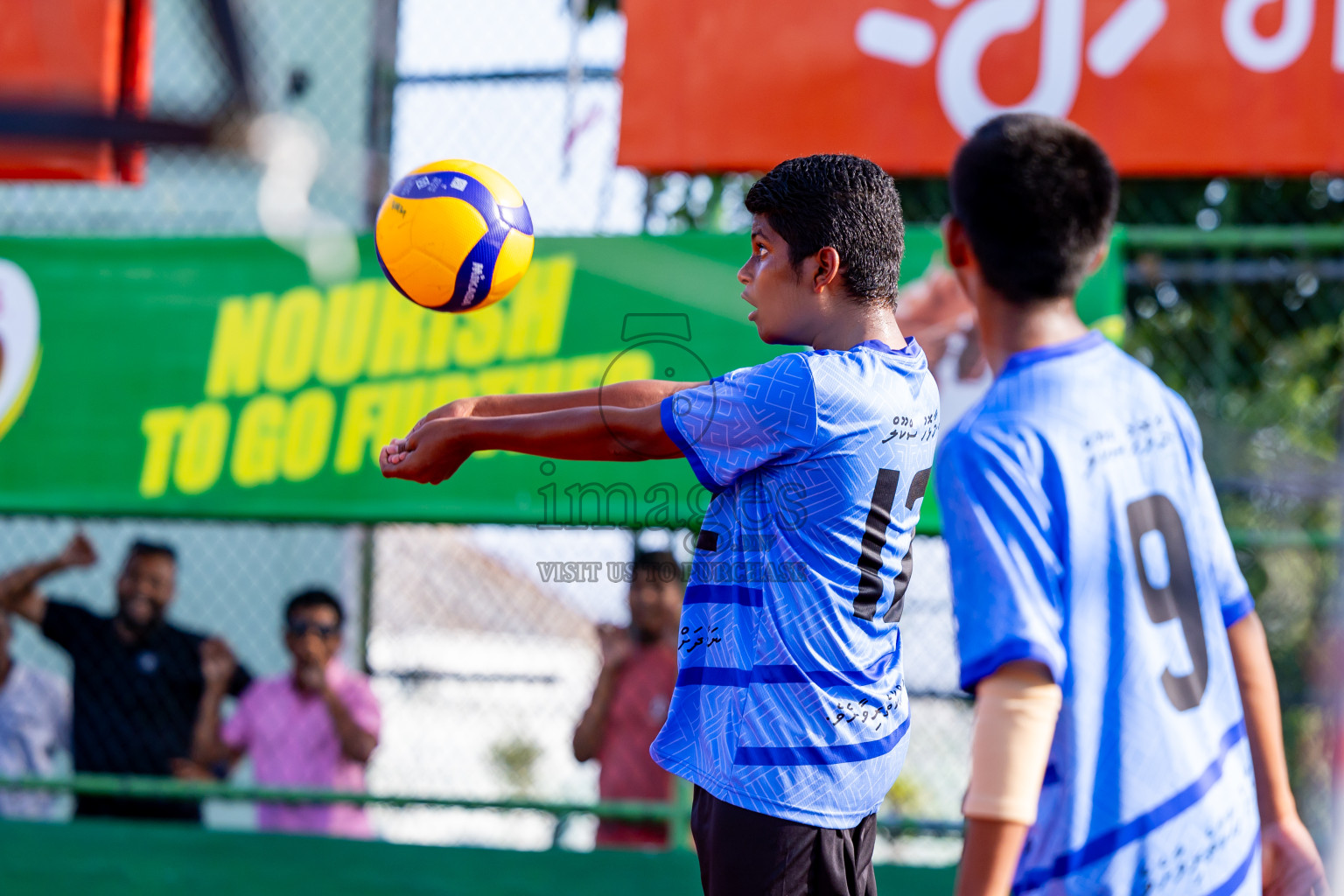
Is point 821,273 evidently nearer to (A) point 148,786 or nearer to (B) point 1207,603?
(B) point 1207,603

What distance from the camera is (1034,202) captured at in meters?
1.44

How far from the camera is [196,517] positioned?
4.13m

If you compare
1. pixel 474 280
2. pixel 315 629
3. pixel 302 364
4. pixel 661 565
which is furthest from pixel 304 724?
pixel 474 280

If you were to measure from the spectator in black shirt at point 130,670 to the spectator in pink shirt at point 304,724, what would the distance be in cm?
12

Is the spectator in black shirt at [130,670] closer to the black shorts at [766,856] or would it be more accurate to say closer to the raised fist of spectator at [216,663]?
the raised fist of spectator at [216,663]

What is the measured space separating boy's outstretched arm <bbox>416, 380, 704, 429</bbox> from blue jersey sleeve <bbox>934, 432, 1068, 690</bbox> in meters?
0.71

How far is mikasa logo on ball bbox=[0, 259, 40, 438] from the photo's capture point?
4.29 meters

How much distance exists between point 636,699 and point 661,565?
498 millimetres

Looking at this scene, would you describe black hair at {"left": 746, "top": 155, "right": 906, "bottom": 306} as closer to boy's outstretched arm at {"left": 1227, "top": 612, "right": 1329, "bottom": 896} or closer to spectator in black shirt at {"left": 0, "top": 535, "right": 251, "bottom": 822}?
boy's outstretched arm at {"left": 1227, "top": 612, "right": 1329, "bottom": 896}

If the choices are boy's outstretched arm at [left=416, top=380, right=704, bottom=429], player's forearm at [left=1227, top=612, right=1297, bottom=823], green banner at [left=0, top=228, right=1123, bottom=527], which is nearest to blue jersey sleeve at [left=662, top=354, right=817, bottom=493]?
boy's outstretched arm at [left=416, top=380, right=704, bottom=429]

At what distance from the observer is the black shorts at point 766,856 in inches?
73.8

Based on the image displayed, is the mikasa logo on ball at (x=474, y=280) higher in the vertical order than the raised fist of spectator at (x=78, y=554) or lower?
higher

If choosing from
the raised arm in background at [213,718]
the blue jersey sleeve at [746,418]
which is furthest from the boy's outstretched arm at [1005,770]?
the raised arm in background at [213,718]

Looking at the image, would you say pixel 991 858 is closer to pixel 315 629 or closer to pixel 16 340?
pixel 315 629
